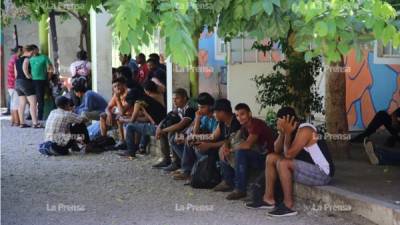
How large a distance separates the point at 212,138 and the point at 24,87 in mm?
7334

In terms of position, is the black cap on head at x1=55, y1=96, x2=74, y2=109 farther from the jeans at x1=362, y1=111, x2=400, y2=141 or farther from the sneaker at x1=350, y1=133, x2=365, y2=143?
the jeans at x1=362, y1=111, x2=400, y2=141

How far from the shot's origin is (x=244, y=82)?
13.1 metres

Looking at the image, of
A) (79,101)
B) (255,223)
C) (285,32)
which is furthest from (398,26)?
(79,101)

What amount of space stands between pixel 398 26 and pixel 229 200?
382 cm

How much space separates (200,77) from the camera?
615 inches

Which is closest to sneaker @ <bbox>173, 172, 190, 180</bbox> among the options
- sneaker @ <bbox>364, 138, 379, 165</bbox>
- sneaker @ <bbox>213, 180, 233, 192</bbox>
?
sneaker @ <bbox>213, 180, 233, 192</bbox>

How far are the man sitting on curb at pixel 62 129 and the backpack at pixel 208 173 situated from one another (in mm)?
3369

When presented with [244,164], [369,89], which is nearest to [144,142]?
[244,164]

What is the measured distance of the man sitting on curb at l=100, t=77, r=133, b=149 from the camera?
11.1 meters

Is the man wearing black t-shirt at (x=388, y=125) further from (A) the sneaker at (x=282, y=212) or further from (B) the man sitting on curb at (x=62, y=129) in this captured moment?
(B) the man sitting on curb at (x=62, y=129)

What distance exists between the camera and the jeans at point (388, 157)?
28.0ft

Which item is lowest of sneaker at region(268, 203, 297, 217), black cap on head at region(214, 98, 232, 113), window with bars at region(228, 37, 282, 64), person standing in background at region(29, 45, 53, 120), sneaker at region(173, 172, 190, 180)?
sneaker at region(268, 203, 297, 217)

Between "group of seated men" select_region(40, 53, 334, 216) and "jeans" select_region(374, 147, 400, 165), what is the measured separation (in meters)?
1.86

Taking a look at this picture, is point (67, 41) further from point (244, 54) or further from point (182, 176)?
point (182, 176)
